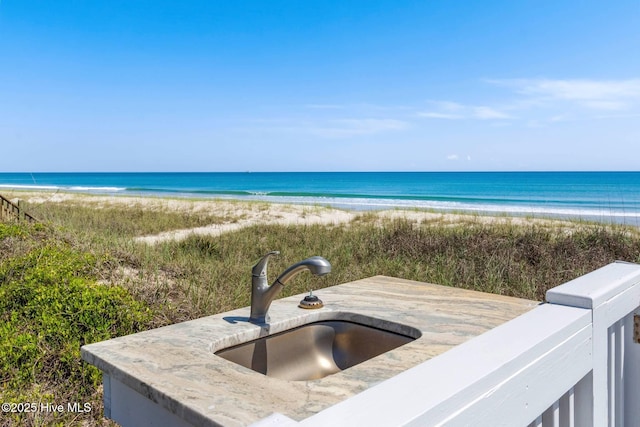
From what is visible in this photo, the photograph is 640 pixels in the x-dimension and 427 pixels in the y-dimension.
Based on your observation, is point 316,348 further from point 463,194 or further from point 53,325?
point 463,194

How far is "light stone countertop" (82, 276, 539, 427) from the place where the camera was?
1.44m

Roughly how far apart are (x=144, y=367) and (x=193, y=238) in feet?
24.6

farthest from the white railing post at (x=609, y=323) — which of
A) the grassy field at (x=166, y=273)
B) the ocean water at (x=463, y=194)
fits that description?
the ocean water at (x=463, y=194)

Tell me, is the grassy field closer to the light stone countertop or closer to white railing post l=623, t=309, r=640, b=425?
the light stone countertop

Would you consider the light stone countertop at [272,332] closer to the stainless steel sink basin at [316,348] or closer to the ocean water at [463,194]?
the stainless steel sink basin at [316,348]

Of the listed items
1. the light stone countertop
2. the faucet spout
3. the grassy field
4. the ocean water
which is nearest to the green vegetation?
the grassy field

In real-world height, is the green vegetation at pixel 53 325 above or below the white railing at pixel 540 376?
below

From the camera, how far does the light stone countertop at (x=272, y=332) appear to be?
144 centimetres

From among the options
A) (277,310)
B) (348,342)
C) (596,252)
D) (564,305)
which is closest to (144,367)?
(277,310)

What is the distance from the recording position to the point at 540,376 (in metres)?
1.08

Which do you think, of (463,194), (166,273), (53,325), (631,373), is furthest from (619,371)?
(463,194)

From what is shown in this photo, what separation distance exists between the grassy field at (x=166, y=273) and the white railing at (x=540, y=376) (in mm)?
3083

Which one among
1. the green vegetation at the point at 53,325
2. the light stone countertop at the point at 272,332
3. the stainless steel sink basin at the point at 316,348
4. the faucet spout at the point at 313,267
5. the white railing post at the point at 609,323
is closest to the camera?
the white railing post at the point at 609,323

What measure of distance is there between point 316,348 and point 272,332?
35cm
